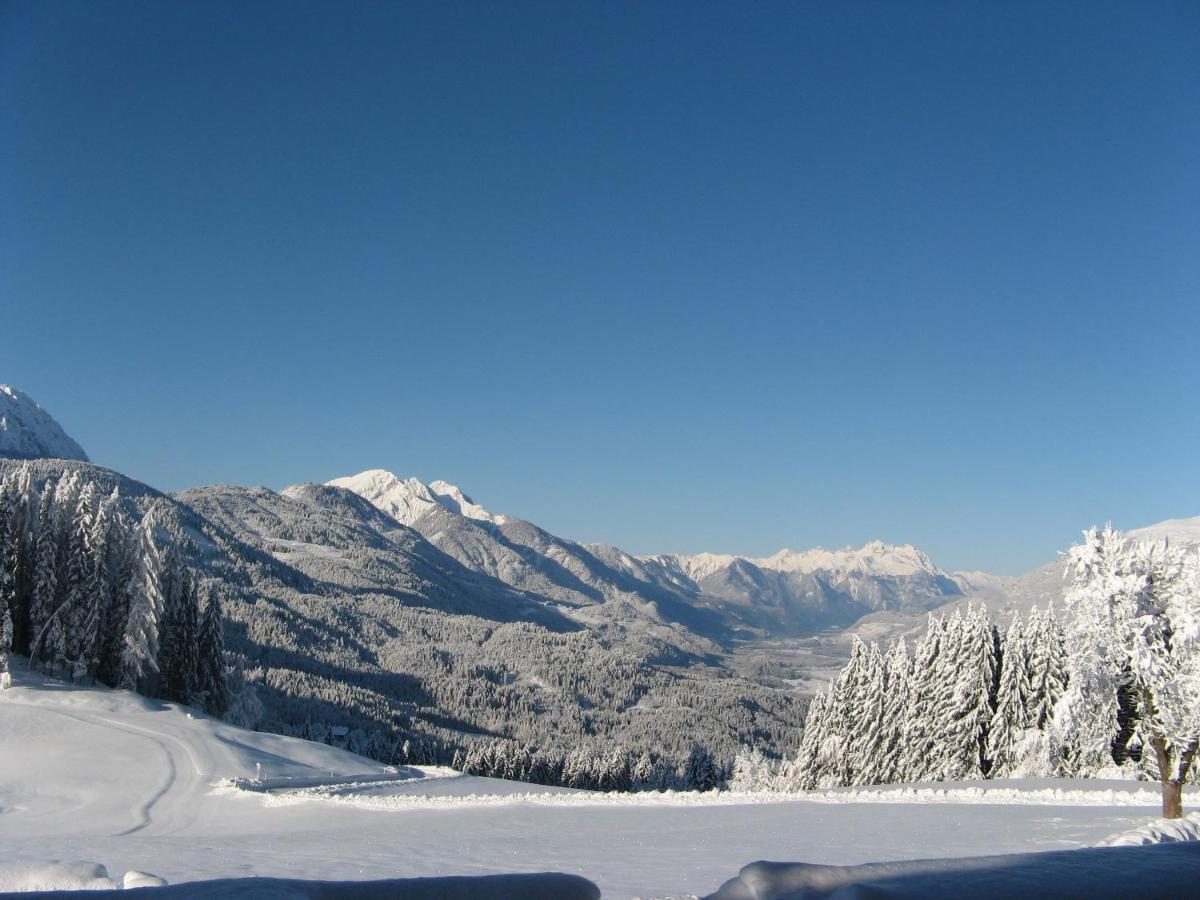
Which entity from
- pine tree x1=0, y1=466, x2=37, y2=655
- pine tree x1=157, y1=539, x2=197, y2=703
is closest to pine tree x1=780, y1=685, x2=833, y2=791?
pine tree x1=157, y1=539, x2=197, y2=703

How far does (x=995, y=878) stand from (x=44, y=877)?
7.08 m

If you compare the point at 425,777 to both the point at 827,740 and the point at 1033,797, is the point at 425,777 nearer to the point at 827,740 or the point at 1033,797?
the point at 1033,797

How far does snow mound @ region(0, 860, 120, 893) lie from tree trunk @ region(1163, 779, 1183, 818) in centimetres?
2105

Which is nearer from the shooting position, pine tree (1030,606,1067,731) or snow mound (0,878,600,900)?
snow mound (0,878,600,900)

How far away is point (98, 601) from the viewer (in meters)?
47.6

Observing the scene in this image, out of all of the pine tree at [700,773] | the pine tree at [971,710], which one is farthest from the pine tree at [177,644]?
the pine tree at [700,773]

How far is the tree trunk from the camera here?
56.6ft

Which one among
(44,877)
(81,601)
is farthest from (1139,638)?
(81,601)

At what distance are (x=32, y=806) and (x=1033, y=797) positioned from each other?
35655 millimetres

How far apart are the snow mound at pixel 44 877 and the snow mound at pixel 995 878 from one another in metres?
4.99

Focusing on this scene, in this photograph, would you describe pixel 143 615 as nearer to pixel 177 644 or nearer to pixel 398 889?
pixel 177 644

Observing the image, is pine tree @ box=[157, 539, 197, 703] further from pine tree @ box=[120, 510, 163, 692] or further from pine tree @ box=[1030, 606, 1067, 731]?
pine tree @ box=[1030, 606, 1067, 731]

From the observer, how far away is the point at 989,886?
3941 millimetres

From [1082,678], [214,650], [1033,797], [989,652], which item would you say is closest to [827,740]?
[989,652]
